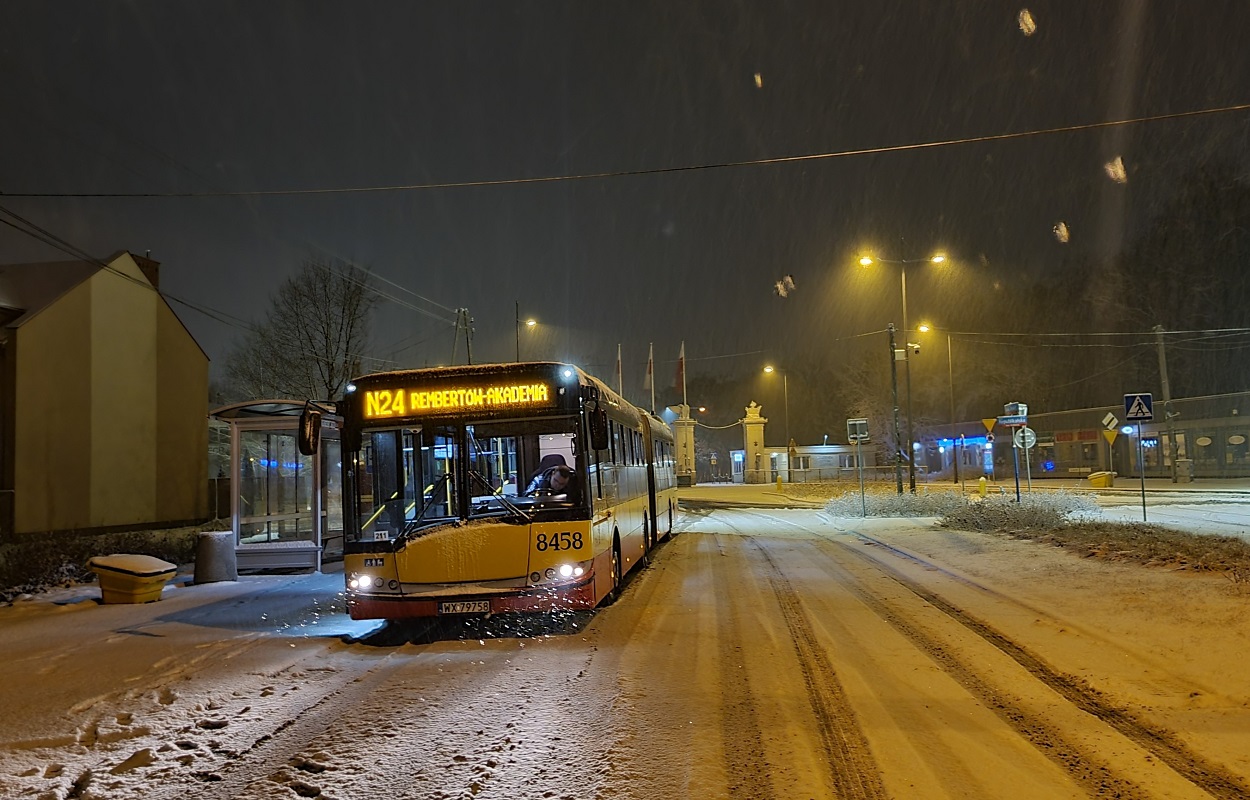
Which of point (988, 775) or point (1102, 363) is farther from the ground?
point (1102, 363)

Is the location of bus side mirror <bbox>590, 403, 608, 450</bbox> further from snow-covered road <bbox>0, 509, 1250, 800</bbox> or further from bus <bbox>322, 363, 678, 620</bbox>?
snow-covered road <bbox>0, 509, 1250, 800</bbox>

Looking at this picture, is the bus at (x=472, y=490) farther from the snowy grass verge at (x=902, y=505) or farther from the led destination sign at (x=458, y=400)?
the snowy grass verge at (x=902, y=505)

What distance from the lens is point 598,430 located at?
9.34 meters

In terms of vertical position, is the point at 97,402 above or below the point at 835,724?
above

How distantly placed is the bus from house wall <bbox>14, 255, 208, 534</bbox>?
16333 millimetres

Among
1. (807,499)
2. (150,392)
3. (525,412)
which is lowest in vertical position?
(807,499)

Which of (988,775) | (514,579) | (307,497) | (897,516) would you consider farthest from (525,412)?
(897,516)

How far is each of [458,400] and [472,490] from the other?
1.03 m

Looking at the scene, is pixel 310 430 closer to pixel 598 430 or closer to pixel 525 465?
pixel 525 465

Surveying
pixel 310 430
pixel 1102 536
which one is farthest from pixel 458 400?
pixel 1102 536

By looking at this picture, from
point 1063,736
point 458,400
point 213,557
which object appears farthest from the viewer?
point 213,557

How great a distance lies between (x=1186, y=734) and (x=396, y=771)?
200 inches

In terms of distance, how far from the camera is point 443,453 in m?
9.56

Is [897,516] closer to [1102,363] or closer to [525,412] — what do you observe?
[525,412]
